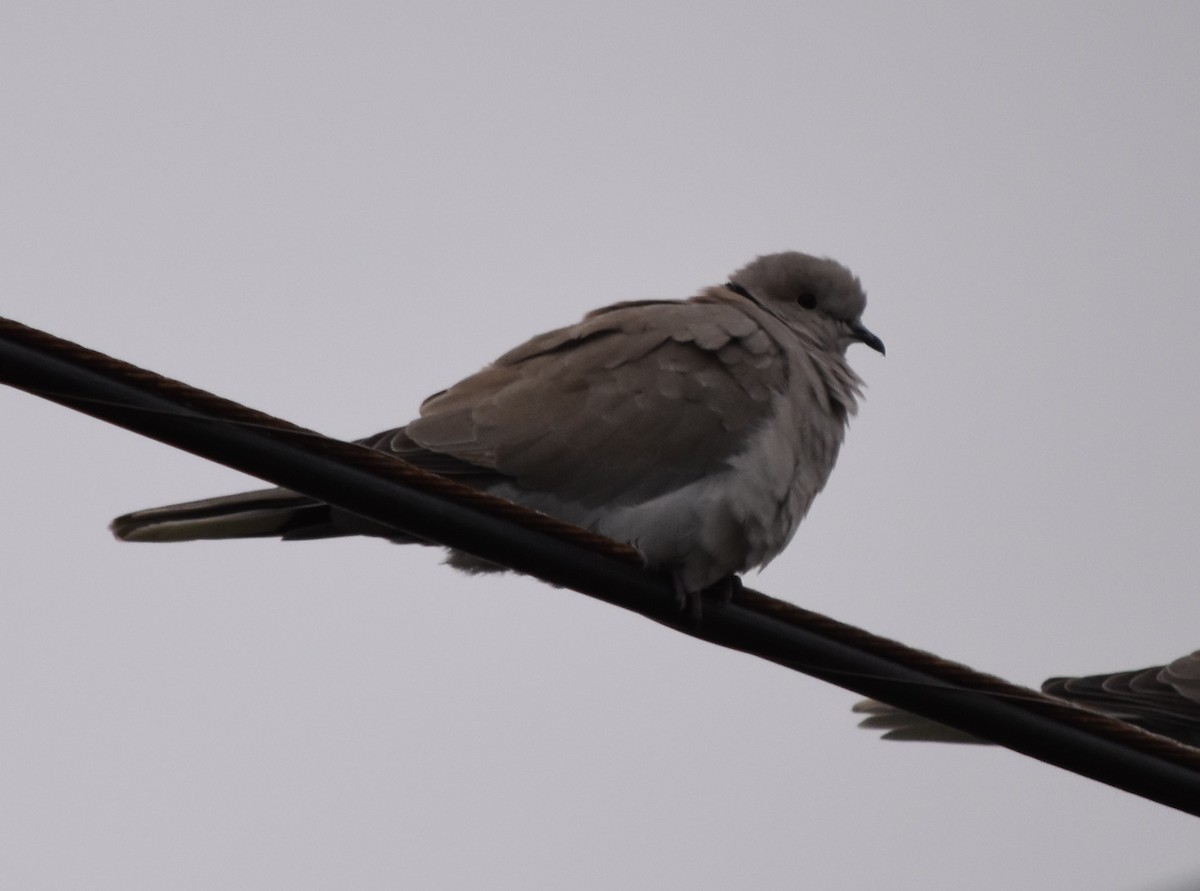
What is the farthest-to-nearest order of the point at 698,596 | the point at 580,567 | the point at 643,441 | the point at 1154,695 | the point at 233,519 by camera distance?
1. the point at 1154,695
2. the point at 643,441
3. the point at 233,519
4. the point at 698,596
5. the point at 580,567

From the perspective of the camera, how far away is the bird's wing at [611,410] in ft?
12.6

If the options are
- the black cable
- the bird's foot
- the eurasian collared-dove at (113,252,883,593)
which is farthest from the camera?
the eurasian collared-dove at (113,252,883,593)

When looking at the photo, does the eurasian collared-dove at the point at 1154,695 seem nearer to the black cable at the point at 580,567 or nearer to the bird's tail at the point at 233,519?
the black cable at the point at 580,567

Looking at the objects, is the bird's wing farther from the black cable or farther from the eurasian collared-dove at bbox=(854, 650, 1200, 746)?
the eurasian collared-dove at bbox=(854, 650, 1200, 746)

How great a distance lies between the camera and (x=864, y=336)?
5109 millimetres

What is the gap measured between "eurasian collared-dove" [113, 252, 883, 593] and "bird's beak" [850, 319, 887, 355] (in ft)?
2.96

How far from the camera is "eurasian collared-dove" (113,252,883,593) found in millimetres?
3693

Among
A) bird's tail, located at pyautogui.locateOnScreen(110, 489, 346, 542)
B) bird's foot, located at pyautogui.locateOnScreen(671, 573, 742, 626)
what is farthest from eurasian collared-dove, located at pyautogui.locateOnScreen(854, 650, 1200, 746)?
bird's tail, located at pyautogui.locateOnScreen(110, 489, 346, 542)

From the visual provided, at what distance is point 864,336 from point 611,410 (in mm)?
1474

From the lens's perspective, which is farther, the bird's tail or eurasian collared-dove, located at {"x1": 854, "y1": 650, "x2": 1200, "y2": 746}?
eurasian collared-dove, located at {"x1": 854, "y1": 650, "x2": 1200, "y2": 746}

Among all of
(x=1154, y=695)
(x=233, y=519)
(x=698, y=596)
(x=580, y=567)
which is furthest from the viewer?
(x=1154, y=695)

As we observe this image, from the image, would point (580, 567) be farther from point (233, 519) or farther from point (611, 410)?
point (611, 410)

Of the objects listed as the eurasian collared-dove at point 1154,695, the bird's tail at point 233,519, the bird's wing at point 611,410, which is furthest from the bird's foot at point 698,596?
the eurasian collared-dove at point 1154,695

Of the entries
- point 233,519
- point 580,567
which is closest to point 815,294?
point 233,519
